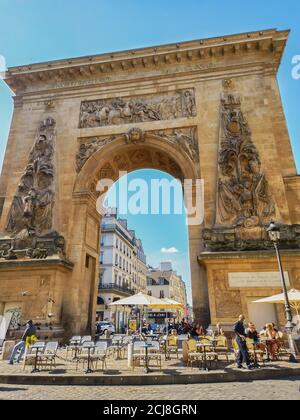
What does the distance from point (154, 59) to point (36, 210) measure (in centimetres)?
1171

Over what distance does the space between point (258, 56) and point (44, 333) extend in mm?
19107

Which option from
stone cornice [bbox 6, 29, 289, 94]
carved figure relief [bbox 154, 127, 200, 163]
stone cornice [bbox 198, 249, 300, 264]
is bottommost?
stone cornice [bbox 198, 249, 300, 264]

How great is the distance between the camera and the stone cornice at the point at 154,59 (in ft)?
56.0

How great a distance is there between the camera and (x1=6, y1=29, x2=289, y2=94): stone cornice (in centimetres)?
1706

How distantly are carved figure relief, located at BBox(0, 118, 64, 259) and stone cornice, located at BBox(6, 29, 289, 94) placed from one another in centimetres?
451

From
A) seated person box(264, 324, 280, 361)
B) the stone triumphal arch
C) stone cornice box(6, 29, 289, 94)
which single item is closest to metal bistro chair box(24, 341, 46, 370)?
the stone triumphal arch

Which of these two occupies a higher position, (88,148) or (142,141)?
(142,141)

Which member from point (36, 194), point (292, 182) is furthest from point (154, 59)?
point (292, 182)

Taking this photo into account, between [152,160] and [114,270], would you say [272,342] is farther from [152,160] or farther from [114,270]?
[114,270]

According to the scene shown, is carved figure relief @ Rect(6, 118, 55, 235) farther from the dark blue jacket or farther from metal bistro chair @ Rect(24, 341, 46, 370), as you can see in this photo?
the dark blue jacket

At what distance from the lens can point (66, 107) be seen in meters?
19.0

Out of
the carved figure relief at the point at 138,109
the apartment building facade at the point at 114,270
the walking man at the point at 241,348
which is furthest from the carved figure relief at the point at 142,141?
the apartment building facade at the point at 114,270

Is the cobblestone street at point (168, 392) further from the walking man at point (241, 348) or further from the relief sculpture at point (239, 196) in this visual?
the relief sculpture at point (239, 196)

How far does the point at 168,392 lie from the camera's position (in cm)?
618
